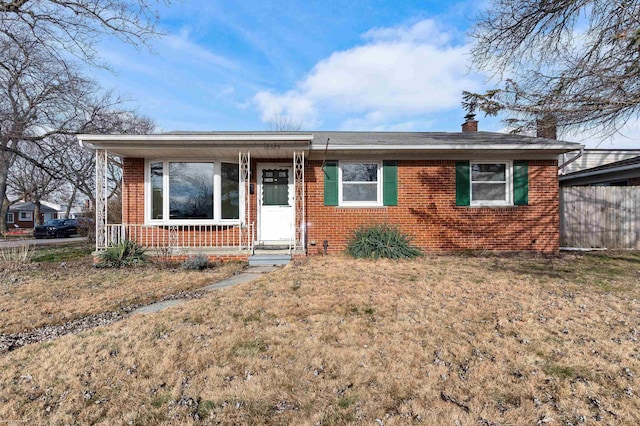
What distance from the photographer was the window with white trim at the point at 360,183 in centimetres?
884

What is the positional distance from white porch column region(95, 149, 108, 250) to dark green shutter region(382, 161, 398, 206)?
6.64m

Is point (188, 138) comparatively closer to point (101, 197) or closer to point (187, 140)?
point (187, 140)

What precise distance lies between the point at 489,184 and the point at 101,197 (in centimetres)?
974

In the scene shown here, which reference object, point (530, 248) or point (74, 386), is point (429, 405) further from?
point (530, 248)

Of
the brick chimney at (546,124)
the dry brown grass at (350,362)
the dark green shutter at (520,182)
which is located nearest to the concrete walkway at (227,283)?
the dry brown grass at (350,362)

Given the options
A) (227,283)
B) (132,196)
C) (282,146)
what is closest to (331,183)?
(282,146)

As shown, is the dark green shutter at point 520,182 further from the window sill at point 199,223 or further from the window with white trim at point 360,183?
the window sill at point 199,223

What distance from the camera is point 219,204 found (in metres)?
8.59

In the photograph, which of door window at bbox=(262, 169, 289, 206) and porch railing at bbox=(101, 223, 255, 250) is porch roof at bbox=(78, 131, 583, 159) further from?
porch railing at bbox=(101, 223, 255, 250)

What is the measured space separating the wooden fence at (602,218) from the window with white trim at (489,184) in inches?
89.5

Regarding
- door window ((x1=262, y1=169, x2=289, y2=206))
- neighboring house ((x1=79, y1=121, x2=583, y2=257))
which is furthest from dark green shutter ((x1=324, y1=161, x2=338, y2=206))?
door window ((x1=262, y1=169, x2=289, y2=206))

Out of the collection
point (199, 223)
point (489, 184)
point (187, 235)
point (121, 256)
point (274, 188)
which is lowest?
point (121, 256)

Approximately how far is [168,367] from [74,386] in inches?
26.5

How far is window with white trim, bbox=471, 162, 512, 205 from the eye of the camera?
8945 mm
